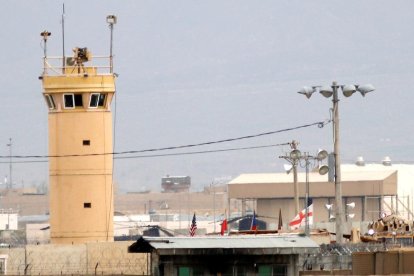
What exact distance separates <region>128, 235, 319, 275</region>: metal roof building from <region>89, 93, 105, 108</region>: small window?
15.3 metres

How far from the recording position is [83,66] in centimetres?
4972

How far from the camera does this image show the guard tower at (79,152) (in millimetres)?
48281

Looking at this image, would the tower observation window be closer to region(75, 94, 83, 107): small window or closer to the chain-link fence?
region(75, 94, 83, 107): small window

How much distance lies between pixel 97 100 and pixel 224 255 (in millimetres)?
16370

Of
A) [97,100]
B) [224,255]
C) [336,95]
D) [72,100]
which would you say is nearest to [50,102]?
[72,100]

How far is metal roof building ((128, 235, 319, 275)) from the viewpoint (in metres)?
33.4

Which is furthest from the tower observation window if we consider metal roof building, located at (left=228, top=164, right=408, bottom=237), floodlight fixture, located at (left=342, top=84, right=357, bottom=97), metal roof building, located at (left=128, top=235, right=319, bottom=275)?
metal roof building, located at (left=228, top=164, right=408, bottom=237)

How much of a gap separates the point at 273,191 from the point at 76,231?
312ft

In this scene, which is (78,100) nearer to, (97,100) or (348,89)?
(97,100)

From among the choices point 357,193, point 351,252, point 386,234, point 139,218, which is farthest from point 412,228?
point 139,218

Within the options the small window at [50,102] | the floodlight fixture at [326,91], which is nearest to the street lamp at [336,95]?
the floodlight fixture at [326,91]

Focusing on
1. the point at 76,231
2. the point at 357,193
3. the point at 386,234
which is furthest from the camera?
the point at 357,193

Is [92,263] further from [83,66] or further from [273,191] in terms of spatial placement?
[273,191]

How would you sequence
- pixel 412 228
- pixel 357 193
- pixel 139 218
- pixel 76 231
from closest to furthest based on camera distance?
pixel 76 231 < pixel 412 228 < pixel 357 193 < pixel 139 218
